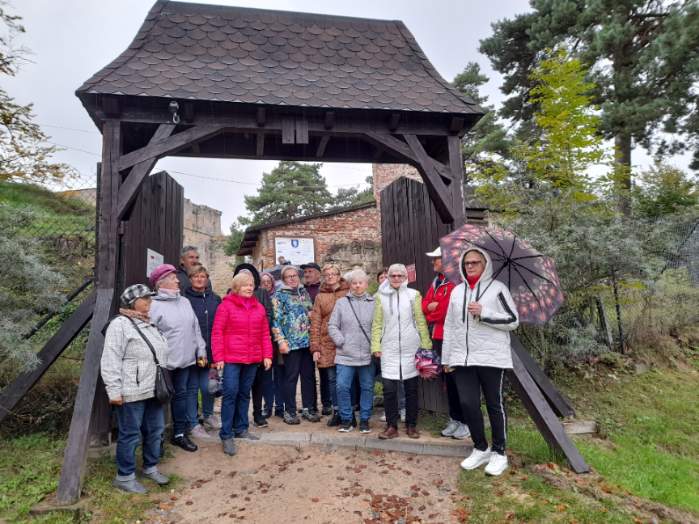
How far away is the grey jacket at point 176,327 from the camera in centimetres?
413

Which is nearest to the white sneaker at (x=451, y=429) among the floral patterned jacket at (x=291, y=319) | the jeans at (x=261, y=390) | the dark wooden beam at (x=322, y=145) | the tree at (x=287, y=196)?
the floral patterned jacket at (x=291, y=319)

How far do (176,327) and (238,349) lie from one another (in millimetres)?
581

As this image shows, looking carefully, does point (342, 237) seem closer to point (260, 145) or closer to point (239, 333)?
point (260, 145)

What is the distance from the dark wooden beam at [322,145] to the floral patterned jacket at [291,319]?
1710 millimetres

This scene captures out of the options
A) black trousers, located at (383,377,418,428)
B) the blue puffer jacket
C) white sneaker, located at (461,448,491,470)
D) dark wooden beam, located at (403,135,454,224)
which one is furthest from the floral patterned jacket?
white sneaker, located at (461,448,491,470)

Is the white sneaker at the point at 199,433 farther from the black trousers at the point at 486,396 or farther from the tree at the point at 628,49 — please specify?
the tree at the point at 628,49

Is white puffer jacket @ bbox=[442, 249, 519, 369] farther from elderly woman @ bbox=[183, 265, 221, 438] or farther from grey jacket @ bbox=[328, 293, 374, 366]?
elderly woman @ bbox=[183, 265, 221, 438]

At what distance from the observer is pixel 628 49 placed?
12289mm

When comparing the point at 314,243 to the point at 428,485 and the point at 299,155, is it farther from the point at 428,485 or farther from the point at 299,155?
the point at 428,485

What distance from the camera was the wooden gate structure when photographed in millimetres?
4359

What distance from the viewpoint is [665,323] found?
7426mm

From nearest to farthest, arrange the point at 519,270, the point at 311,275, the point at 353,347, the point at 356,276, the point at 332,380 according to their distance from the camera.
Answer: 1. the point at 519,270
2. the point at 353,347
3. the point at 356,276
4. the point at 332,380
5. the point at 311,275

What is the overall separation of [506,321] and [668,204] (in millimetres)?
10916

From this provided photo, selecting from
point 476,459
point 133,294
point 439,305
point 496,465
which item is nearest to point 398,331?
point 439,305
